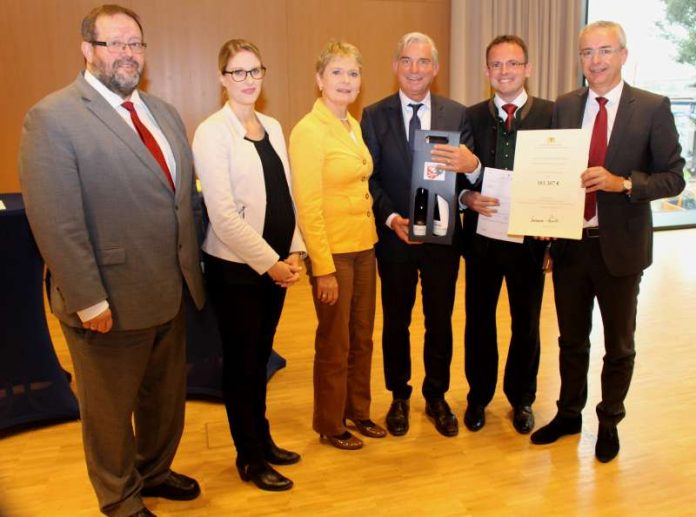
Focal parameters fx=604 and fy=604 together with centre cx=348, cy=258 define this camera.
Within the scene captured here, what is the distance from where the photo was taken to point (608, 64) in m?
2.36

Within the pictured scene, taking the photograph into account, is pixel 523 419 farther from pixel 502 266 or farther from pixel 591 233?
pixel 591 233

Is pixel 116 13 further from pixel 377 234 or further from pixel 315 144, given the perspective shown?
pixel 377 234

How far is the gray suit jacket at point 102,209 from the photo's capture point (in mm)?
1799

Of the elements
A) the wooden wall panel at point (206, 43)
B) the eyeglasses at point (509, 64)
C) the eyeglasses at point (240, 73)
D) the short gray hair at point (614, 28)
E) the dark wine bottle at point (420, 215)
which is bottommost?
the dark wine bottle at point (420, 215)

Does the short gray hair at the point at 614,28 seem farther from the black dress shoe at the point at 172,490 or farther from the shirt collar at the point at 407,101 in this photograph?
the black dress shoe at the point at 172,490

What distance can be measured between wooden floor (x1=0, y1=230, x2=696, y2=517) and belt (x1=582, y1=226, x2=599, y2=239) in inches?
38.8

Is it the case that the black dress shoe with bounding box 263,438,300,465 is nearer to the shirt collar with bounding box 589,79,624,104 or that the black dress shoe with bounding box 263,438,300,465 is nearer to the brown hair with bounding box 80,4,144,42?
the brown hair with bounding box 80,4,144,42

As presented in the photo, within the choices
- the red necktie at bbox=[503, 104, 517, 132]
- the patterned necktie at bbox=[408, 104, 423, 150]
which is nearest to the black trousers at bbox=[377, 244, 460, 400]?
the patterned necktie at bbox=[408, 104, 423, 150]

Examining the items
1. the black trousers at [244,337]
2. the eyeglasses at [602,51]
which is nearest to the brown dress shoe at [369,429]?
the black trousers at [244,337]

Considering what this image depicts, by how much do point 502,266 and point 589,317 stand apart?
0.43 m

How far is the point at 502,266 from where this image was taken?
107 inches

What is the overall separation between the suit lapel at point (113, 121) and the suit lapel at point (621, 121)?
5.71ft

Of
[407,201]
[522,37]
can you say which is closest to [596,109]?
[407,201]

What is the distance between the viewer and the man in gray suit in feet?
5.95
